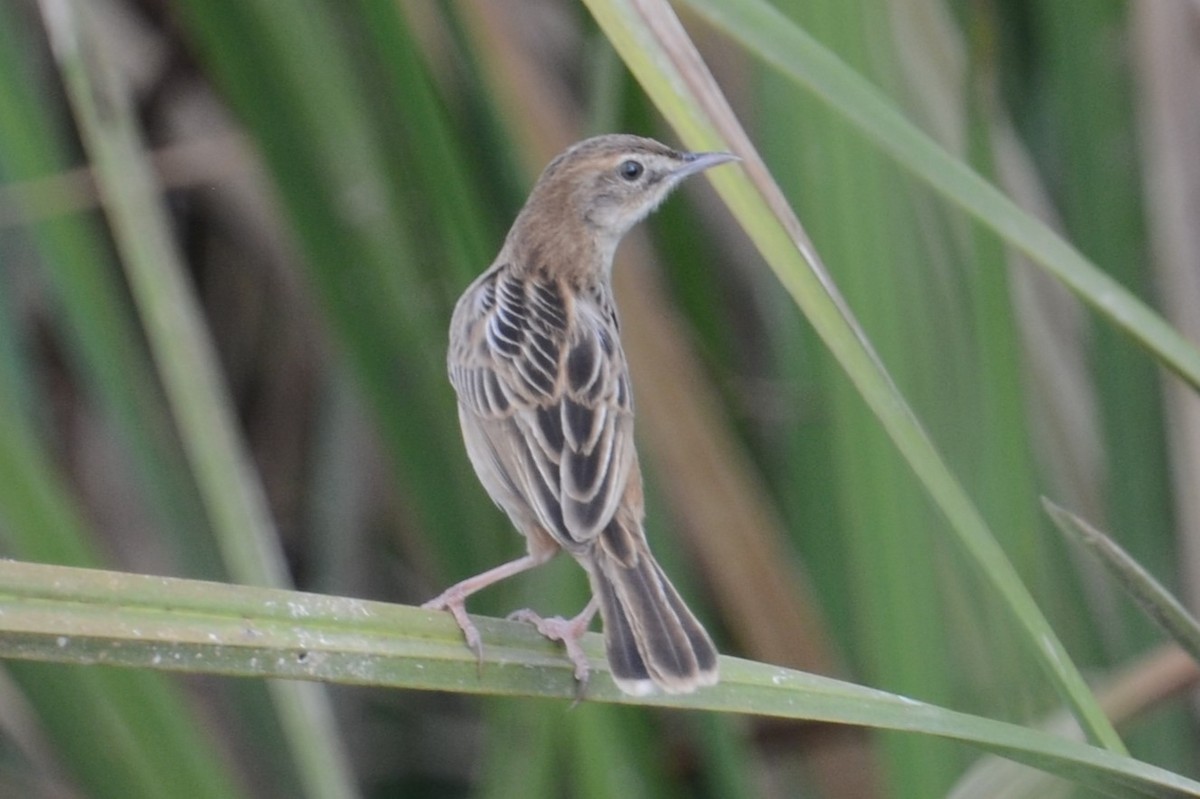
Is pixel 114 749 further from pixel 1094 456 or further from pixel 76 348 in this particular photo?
pixel 1094 456

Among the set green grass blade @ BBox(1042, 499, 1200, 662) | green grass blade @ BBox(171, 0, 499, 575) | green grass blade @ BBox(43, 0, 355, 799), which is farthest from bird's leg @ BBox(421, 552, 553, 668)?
green grass blade @ BBox(1042, 499, 1200, 662)

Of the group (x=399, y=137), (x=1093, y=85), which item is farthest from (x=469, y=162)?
(x=1093, y=85)

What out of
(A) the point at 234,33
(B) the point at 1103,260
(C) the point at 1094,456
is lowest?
(C) the point at 1094,456

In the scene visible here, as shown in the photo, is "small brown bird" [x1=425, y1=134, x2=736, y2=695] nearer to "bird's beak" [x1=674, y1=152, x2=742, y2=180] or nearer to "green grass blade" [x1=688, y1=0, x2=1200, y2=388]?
"bird's beak" [x1=674, y1=152, x2=742, y2=180]

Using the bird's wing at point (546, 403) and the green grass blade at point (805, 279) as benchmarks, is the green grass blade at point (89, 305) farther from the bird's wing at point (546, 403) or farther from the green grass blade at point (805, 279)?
the green grass blade at point (805, 279)

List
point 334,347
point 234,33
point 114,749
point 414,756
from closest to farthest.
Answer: point 114,749 < point 234,33 < point 334,347 < point 414,756

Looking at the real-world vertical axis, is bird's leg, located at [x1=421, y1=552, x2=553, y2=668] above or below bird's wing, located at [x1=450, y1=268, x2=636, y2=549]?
below
